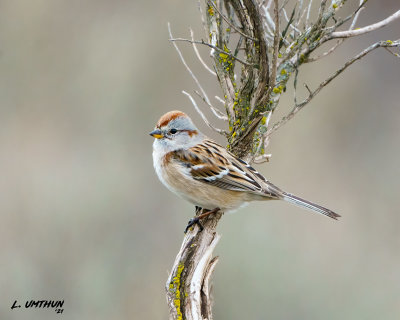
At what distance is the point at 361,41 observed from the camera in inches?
360

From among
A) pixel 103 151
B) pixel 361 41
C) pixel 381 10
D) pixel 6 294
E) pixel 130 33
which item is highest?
pixel 381 10

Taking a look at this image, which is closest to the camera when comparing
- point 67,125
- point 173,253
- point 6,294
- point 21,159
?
point 6,294

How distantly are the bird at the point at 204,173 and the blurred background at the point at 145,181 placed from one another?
1603 mm

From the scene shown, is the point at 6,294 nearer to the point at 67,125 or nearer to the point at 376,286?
the point at 67,125

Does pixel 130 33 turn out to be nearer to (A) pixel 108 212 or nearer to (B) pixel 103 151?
(B) pixel 103 151

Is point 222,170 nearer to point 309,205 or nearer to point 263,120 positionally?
point 263,120

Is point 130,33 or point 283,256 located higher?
point 130,33

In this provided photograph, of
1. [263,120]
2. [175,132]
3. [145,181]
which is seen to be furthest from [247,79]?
[145,181]

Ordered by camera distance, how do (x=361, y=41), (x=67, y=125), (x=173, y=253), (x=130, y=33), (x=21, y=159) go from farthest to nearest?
1. (x=361, y=41)
2. (x=130, y=33)
3. (x=67, y=125)
4. (x=21, y=159)
5. (x=173, y=253)

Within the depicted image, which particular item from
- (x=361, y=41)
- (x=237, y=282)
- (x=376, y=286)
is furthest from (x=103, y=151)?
(x=361, y=41)

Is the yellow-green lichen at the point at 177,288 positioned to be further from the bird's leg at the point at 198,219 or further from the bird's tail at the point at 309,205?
the bird's tail at the point at 309,205

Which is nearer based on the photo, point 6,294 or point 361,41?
point 6,294

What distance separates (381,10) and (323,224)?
15.2 feet

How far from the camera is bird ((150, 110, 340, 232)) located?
15.3 feet
